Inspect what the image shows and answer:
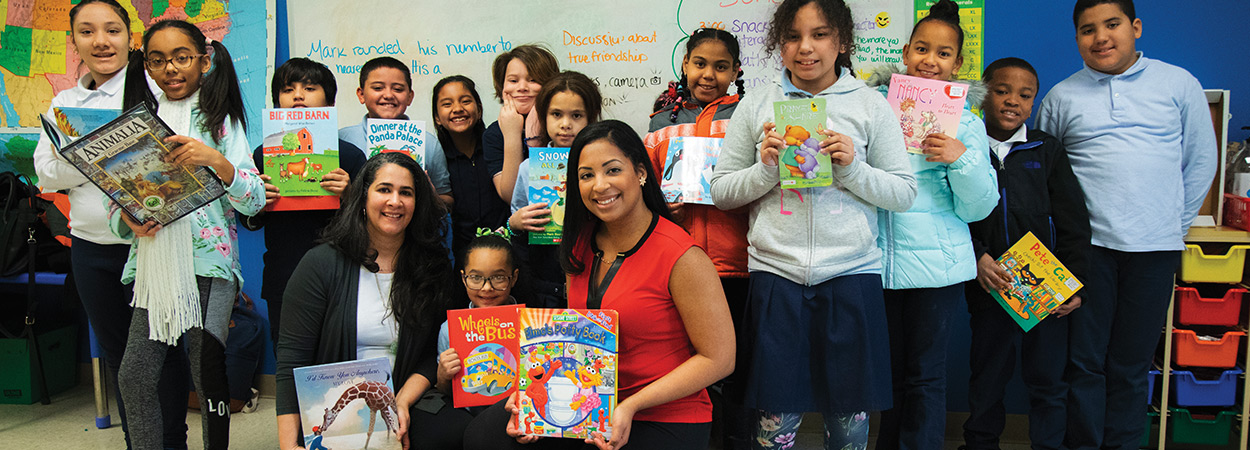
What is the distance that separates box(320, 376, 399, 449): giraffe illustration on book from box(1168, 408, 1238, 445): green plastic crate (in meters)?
3.03

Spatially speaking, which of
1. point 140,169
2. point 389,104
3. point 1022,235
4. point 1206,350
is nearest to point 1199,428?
point 1206,350

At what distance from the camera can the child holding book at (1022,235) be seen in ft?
8.27

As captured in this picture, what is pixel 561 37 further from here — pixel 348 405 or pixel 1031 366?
pixel 1031 366

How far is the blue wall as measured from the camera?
2.95 m

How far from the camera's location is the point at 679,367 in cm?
175

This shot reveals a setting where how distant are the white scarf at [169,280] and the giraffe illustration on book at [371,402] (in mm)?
800

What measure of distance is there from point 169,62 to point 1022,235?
304 centimetres

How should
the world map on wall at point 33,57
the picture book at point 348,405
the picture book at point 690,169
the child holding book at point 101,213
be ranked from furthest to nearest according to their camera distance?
the world map on wall at point 33,57
the child holding book at point 101,213
the picture book at point 690,169
the picture book at point 348,405

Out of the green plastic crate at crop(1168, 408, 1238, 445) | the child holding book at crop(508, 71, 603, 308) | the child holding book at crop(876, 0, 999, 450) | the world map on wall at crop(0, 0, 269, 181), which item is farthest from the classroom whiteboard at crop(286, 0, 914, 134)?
the green plastic crate at crop(1168, 408, 1238, 445)

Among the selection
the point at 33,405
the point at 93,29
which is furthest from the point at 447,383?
the point at 33,405

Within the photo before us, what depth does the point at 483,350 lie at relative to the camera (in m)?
2.01

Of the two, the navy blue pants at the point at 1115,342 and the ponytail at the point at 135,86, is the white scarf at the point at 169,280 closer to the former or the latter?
the ponytail at the point at 135,86

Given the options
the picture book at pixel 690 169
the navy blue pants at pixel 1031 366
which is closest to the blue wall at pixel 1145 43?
the navy blue pants at pixel 1031 366

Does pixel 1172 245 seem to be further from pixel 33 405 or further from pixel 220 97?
pixel 33 405
